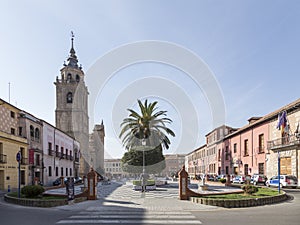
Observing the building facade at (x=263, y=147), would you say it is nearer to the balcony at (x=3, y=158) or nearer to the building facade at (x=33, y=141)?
the building facade at (x=33, y=141)

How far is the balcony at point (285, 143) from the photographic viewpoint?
28581 millimetres

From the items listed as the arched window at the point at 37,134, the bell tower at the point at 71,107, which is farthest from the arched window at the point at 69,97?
the arched window at the point at 37,134

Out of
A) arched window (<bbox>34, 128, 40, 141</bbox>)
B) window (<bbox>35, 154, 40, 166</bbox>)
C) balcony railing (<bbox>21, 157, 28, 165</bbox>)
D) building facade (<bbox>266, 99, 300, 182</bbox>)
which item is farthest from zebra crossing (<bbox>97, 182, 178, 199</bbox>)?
arched window (<bbox>34, 128, 40, 141</bbox>)

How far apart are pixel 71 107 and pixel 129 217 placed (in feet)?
176

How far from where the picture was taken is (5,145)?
2758 cm

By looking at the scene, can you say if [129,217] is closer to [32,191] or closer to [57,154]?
[32,191]

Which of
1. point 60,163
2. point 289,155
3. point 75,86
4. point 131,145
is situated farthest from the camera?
point 75,86

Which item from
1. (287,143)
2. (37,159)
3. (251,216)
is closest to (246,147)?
(287,143)

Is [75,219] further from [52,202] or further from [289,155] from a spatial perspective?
[289,155]

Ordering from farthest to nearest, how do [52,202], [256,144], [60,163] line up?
[60,163] → [256,144] → [52,202]

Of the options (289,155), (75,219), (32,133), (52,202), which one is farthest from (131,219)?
(32,133)

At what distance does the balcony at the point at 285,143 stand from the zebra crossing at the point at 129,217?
2033cm

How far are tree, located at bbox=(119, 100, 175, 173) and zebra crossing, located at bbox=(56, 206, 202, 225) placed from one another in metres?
18.3

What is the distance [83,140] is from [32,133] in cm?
2917
